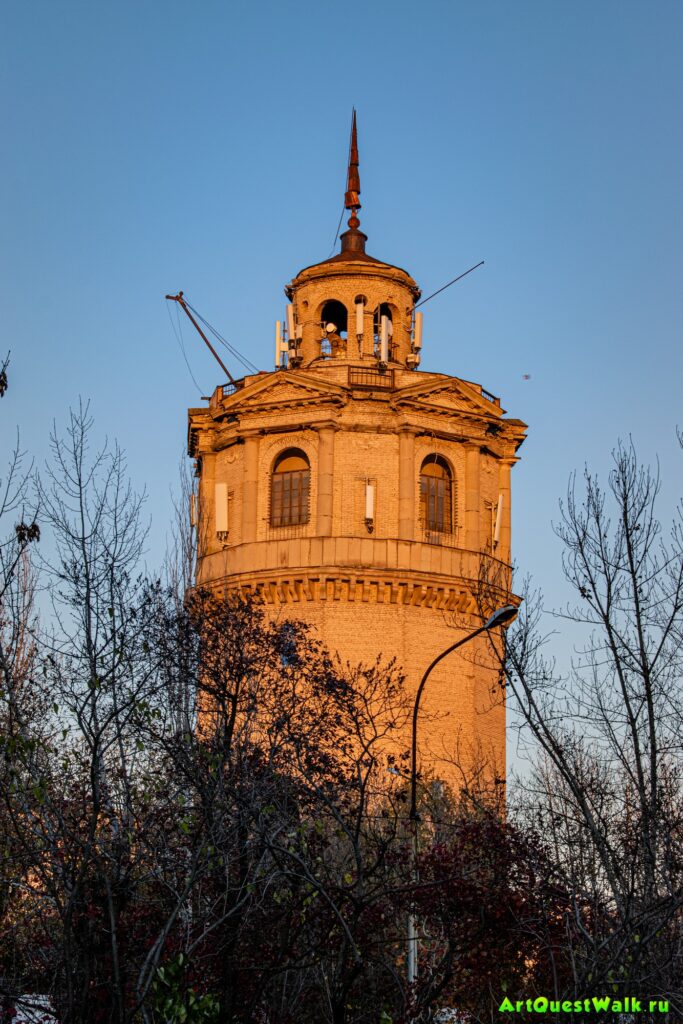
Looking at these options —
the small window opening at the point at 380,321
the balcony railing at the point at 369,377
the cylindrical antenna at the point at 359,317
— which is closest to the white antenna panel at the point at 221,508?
the balcony railing at the point at 369,377

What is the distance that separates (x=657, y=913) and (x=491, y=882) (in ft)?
15.0

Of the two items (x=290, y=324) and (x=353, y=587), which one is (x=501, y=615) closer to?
(x=353, y=587)

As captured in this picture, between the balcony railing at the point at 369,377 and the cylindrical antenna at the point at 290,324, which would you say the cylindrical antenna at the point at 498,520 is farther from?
the cylindrical antenna at the point at 290,324

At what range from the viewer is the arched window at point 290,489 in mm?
39969

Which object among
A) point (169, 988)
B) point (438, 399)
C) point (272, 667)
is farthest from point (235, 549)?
point (169, 988)

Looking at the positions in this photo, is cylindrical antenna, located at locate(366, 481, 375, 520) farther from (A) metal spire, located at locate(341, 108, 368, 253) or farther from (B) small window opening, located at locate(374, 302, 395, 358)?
(A) metal spire, located at locate(341, 108, 368, 253)

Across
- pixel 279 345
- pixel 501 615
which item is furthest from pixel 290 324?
pixel 501 615

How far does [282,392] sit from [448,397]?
4621mm

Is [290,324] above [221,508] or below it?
above

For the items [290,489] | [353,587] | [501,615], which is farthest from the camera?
[290,489]

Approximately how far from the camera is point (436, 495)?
4053 centimetres

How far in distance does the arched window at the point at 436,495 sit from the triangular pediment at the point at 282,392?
3.23m

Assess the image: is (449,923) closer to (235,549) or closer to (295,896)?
(295,896)

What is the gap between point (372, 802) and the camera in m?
34.0
